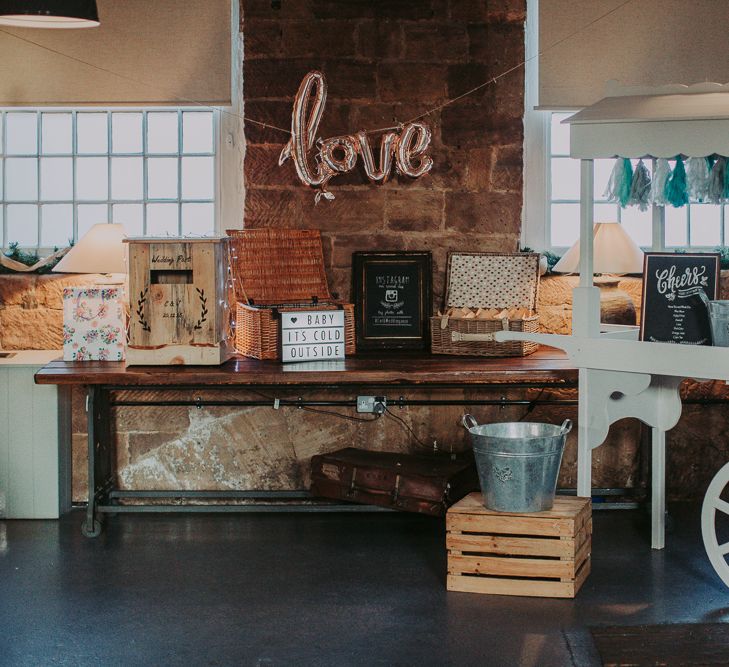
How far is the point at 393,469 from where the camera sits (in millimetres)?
4984

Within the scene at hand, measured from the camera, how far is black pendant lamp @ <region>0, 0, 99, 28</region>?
4113 millimetres

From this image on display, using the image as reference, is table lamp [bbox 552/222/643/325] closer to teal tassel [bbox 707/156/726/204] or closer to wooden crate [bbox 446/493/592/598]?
teal tassel [bbox 707/156/726/204]

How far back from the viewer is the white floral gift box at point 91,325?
16.9 ft

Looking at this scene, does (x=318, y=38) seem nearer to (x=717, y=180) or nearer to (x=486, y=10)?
(x=486, y=10)

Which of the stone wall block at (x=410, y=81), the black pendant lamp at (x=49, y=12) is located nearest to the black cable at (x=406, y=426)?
the stone wall block at (x=410, y=81)

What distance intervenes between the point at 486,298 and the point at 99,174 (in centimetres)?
211

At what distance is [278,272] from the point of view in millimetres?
5457

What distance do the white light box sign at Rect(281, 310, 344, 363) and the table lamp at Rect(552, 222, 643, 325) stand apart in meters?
1.12

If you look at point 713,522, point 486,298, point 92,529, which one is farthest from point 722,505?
point 92,529

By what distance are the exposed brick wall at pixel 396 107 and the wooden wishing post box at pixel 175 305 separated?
62 centimetres

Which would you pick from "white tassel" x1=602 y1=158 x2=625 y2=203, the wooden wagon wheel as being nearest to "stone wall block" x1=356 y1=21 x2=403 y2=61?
"white tassel" x1=602 y1=158 x2=625 y2=203

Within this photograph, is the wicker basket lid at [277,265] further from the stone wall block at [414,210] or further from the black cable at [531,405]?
the black cable at [531,405]

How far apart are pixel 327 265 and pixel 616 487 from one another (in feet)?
6.14

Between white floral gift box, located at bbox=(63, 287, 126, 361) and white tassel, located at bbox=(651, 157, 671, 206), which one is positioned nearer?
white tassel, located at bbox=(651, 157, 671, 206)
